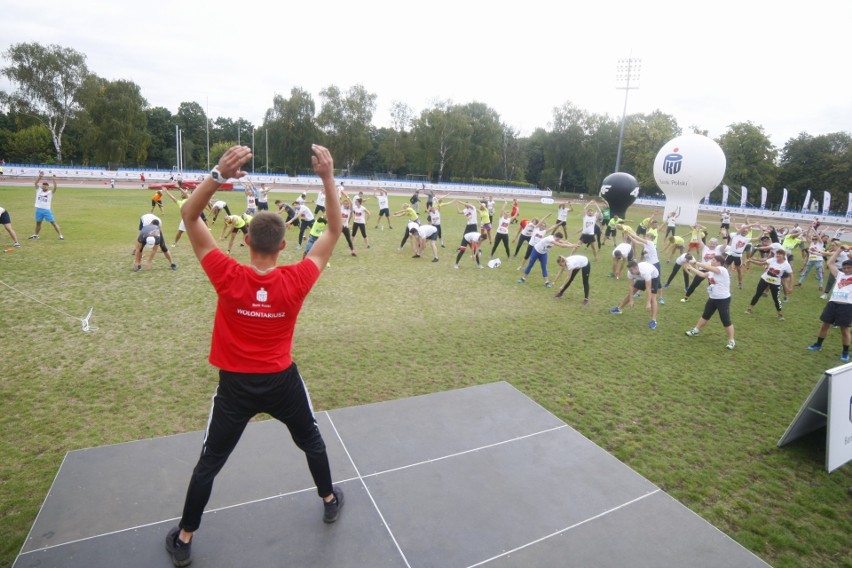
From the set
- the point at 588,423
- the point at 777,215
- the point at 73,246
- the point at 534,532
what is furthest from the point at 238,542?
the point at 777,215

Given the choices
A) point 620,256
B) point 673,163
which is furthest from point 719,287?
point 673,163

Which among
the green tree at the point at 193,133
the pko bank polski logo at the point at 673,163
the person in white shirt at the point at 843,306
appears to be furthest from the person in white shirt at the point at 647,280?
the green tree at the point at 193,133

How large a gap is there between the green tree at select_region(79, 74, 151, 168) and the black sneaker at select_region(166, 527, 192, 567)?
60059 millimetres

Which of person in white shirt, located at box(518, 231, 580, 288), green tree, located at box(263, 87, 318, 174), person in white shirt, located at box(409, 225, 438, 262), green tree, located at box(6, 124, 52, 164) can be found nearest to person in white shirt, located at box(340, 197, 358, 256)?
person in white shirt, located at box(409, 225, 438, 262)

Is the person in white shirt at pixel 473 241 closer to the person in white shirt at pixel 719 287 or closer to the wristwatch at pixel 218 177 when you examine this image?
the person in white shirt at pixel 719 287

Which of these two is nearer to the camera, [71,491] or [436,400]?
[71,491]

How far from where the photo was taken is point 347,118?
61.3 m

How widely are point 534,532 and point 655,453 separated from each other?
83.6 inches

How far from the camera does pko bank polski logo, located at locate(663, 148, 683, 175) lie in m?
28.2

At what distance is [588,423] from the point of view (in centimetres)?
547

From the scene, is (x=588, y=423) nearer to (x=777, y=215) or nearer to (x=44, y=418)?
(x=44, y=418)

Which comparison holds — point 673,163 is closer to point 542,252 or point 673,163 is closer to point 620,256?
point 620,256

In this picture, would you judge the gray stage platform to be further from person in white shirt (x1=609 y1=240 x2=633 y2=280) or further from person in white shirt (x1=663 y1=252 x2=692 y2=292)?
person in white shirt (x1=609 y1=240 x2=633 y2=280)

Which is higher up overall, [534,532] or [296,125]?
→ [296,125]
